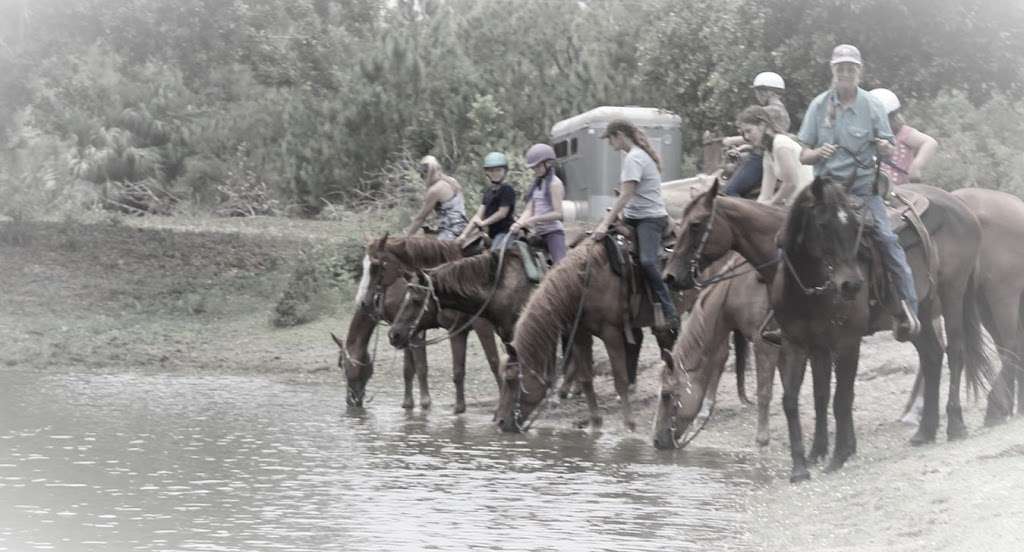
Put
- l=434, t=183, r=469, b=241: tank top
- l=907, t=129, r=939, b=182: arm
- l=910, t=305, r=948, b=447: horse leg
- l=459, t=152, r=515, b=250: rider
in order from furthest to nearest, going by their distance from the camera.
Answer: l=434, t=183, r=469, b=241: tank top
l=459, t=152, r=515, b=250: rider
l=907, t=129, r=939, b=182: arm
l=910, t=305, r=948, b=447: horse leg

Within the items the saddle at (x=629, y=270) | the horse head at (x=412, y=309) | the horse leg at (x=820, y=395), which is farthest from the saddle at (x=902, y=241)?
the horse head at (x=412, y=309)

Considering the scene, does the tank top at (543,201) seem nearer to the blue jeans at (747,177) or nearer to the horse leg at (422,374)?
the horse leg at (422,374)

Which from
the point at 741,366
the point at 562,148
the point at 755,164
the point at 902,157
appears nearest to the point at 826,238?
the point at 902,157

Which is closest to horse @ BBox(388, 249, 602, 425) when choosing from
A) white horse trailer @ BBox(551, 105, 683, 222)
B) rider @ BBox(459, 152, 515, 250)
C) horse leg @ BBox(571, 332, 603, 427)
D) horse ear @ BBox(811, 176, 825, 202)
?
horse leg @ BBox(571, 332, 603, 427)

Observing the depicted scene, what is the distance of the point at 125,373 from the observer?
2172 cm

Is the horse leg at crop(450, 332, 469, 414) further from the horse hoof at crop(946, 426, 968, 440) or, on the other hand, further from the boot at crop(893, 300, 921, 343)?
the boot at crop(893, 300, 921, 343)

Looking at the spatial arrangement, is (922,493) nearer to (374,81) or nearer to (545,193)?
(545,193)

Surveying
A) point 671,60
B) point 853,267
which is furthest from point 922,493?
point 671,60

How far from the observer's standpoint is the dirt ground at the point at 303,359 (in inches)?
385

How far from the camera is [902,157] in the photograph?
1455 centimetres

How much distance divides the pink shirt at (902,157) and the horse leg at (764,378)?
1.74 m

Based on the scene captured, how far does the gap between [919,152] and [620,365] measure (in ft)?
11.0

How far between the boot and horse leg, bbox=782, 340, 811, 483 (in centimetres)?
69

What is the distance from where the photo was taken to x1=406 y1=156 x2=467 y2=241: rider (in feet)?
60.8
